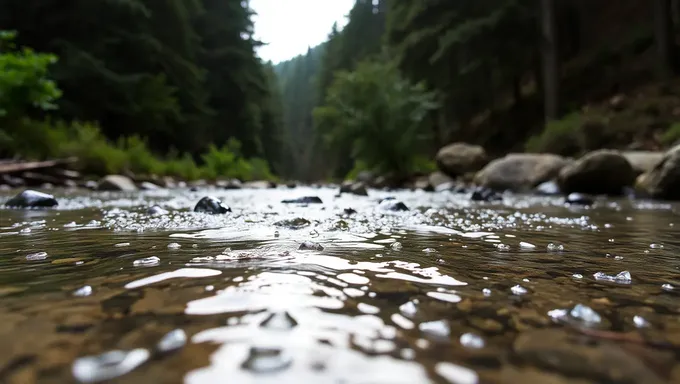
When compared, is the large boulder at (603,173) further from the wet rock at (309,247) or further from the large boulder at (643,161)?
the wet rock at (309,247)

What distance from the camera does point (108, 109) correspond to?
46.0 feet

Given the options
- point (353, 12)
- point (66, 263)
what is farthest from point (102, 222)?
point (353, 12)

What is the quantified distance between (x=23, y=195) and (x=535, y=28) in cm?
1314

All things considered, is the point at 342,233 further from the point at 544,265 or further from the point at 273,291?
the point at 273,291

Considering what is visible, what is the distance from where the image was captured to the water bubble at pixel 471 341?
62 centimetres

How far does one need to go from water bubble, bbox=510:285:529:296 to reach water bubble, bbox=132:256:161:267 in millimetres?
889

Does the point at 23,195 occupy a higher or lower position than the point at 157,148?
lower

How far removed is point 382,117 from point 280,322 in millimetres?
12658

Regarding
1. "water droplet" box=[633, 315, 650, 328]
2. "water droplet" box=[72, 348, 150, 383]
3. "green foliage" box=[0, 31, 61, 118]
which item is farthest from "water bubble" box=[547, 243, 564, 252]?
"green foliage" box=[0, 31, 61, 118]

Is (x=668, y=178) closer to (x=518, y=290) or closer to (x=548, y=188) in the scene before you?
(x=548, y=188)

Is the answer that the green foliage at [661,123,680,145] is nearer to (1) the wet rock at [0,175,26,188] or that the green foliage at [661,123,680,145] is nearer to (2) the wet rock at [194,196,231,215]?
(2) the wet rock at [194,196,231,215]

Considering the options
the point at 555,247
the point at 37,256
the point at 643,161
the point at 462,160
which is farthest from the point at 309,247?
the point at 462,160

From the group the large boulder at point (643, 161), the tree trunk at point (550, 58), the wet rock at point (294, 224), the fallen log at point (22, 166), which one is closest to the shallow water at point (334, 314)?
the wet rock at point (294, 224)

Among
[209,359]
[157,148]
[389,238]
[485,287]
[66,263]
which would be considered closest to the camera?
[209,359]
